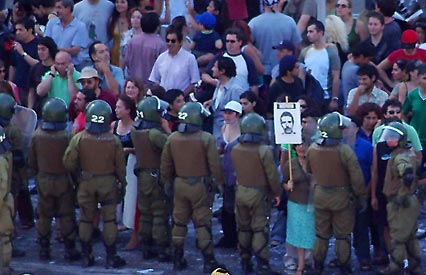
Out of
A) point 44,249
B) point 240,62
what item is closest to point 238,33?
point 240,62

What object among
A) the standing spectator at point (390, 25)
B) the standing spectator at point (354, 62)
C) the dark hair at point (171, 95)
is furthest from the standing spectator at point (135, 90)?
the standing spectator at point (390, 25)

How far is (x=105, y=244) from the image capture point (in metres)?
13.2

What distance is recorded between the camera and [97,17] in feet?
55.4

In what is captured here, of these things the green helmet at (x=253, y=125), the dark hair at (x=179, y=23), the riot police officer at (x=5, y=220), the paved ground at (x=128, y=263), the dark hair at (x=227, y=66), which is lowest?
the paved ground at (x=128, y=263)

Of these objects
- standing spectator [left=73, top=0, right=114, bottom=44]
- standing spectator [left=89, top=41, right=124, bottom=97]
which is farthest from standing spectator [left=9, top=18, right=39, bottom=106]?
standing spectator [left=89, top=41, right=124, bottom=97]

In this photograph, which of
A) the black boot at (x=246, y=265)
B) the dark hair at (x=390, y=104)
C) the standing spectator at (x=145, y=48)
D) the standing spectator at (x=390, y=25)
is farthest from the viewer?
the standing spectator at (x=390, y=25)

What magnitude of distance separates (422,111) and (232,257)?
2769mm

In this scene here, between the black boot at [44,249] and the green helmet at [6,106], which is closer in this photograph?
the green helmet at [6,106]

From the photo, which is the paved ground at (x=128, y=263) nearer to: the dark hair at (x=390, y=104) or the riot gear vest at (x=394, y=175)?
the riot gear vest at (x=394, y=175)

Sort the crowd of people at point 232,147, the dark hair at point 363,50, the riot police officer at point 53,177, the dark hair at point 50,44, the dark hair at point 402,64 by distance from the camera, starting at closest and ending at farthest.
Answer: the crowd of people at point 232,147
the riot police officer at point 53,177
the dark hair at point 402,64
the dark hair at point 363,50
the dark hair at point 50,44

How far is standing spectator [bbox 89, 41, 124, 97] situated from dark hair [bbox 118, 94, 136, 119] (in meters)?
1.20

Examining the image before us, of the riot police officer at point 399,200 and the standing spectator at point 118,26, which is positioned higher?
the standing spectator at point 118,26

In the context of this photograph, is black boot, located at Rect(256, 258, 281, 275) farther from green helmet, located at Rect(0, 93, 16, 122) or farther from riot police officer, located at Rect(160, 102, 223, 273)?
green helmet, located at Rect(0, 93, 16, 122)

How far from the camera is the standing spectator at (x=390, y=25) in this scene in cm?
1585
